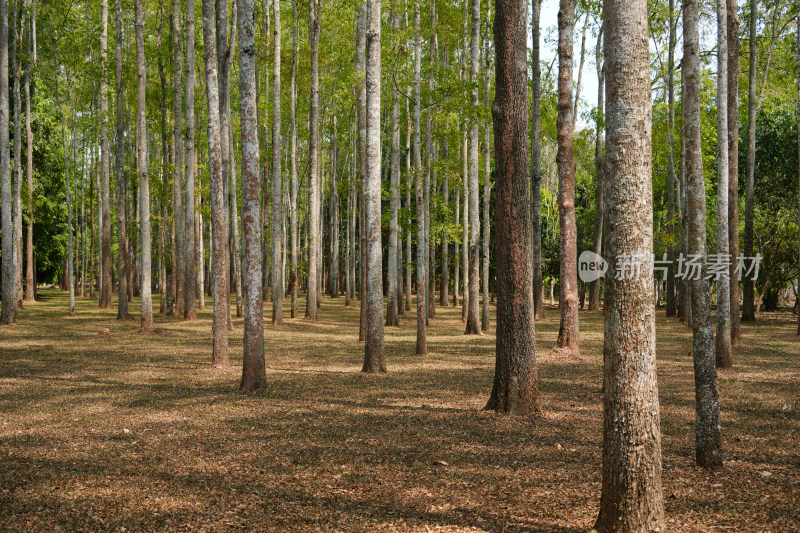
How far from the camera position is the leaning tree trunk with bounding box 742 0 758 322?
1670cm

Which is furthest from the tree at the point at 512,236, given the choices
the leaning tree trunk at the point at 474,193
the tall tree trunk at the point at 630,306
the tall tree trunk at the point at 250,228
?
the leaning tree trunk at the point at 474,193

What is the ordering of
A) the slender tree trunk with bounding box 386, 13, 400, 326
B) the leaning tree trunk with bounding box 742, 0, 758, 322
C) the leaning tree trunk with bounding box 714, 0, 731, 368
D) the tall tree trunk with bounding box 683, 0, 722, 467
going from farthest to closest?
the leaning tree trunk with bounding box 742, 0, 758, 322
the slender tree trunk with bounding box 386, 13, 400, 326
the leaning tree trunk with bounding box 714, 0, 731, 368
the tall tree trunk with bounding box 683, 0, 722, 467

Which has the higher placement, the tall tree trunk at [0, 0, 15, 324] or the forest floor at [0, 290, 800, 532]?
the tall tree trunk at [0, 0, 15, 324]

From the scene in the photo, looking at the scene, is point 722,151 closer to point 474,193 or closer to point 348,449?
point 474,193

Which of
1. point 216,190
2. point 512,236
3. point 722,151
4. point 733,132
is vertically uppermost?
A: point 733,132

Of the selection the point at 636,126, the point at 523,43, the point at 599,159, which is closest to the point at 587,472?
the point at 636,126

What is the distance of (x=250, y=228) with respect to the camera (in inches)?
357

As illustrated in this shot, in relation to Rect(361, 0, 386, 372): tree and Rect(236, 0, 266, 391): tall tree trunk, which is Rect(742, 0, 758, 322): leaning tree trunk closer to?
Rect(361, 0, 386, 372): tree

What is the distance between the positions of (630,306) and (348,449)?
3.52m

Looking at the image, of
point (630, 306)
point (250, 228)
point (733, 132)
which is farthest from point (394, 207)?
point (630, 306)

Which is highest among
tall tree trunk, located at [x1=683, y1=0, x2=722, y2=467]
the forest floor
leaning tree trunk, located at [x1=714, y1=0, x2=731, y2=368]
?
leaning tree trunk, located at [x1=714, y1=0, x2=731, y2=368]

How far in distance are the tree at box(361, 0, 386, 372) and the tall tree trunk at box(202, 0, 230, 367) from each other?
105 inches

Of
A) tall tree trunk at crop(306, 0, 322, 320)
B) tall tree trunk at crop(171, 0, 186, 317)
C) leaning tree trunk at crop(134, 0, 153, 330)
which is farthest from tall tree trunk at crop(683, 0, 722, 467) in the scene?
tall tree trunk at crop(171, 0, 186, 317)

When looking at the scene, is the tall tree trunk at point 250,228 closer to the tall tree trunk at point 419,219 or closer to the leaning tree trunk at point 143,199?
the tall tree trunk at point 419,219
